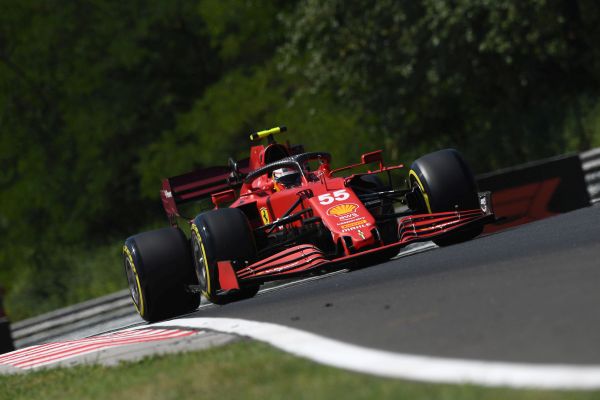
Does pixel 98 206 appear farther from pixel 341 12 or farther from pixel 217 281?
pixel 217 281

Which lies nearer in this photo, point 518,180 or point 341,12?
point 518,180

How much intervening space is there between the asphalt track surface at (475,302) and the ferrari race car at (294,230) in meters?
0.23

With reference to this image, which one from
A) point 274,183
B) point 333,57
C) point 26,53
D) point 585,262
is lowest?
point 585,262

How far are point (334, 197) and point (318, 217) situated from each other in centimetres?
28

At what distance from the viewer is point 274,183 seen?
12.2m

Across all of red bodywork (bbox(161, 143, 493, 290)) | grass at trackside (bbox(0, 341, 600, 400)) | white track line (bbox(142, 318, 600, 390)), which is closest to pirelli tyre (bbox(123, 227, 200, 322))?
red bodywork (bbox(161, 143, 493, 290))

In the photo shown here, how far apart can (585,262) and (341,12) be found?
18922mm

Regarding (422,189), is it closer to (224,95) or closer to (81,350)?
(81,350)

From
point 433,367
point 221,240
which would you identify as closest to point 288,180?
point 221,240

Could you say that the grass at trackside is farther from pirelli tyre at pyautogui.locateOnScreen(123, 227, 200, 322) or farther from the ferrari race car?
pirelli tyre at pyautogui.locateOnScreen(123, 227, 200, 322)

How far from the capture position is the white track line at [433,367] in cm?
473

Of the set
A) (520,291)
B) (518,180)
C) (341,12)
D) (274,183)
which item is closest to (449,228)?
(274,183)

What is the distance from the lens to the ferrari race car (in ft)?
35.2

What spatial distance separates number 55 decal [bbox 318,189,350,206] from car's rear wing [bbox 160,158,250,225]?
76.6 inches
